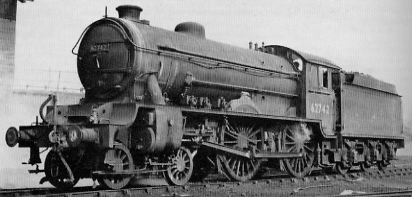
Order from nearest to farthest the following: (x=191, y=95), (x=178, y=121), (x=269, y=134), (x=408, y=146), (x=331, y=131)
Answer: (x=178, y=121) → (x=191, y=95) → (x=269, y=134) → (x=331, y=131) → (x=408, y=146)

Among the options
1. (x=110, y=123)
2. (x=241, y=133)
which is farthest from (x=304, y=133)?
(x=110, y=123)

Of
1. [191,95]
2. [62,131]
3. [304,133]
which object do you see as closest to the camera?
[62,131]

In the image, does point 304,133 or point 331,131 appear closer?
point 304,133

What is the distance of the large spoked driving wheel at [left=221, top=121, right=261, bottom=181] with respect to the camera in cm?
1163

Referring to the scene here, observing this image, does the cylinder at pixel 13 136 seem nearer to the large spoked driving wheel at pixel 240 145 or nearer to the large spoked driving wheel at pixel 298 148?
the large spoked driving wheel at pixel 240 145

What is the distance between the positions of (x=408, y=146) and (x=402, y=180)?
3137 centimetres

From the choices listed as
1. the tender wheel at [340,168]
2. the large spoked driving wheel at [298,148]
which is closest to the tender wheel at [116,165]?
the large spoked driving wheel at [298,148]

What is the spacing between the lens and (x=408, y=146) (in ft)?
141

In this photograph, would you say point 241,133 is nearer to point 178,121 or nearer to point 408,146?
point 178,121

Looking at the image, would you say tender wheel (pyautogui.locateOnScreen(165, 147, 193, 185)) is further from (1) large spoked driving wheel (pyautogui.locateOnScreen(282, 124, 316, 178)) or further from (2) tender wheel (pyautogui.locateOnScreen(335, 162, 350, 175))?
(2) tender wheel (pyautogui.locateOnScreen(335, 162, 350, 175))

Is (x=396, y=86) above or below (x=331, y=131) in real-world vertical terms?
above

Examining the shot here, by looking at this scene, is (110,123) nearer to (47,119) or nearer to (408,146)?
(47,119)

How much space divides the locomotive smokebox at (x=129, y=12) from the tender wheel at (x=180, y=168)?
317 centimetres

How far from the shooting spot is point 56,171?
9.58 meters
